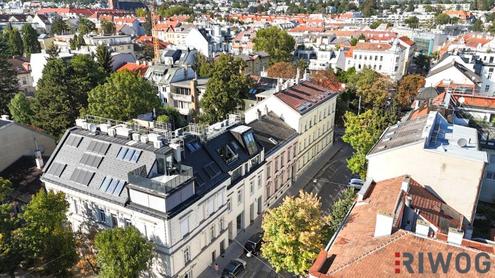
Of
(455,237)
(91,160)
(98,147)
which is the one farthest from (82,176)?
(455,237)

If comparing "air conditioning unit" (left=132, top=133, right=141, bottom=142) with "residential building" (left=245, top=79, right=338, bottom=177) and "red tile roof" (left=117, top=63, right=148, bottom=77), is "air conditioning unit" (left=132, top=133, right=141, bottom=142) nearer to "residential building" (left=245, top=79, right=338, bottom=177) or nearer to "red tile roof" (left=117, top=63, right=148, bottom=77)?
"residential building" (left=245, top=79, right=338, bottom=177)

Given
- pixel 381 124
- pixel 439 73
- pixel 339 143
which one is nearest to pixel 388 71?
pixel 439 73

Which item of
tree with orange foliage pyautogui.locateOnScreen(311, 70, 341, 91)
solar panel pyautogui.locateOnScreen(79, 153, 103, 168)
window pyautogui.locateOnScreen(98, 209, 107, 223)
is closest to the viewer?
window pyautogui.locateOnScreen(98, 209, 107, 223)

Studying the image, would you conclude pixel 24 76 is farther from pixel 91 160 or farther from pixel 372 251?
pixel 372 251

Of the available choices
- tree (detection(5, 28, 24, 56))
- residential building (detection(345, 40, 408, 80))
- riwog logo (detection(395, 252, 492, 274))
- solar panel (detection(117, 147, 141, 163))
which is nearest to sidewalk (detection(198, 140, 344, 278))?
solar panel (detection(117, 147, 141, 163))

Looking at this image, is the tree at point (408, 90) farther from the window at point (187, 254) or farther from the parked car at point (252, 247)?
the window at point (187, 254)

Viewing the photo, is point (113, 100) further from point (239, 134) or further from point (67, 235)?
point (67, 235)
